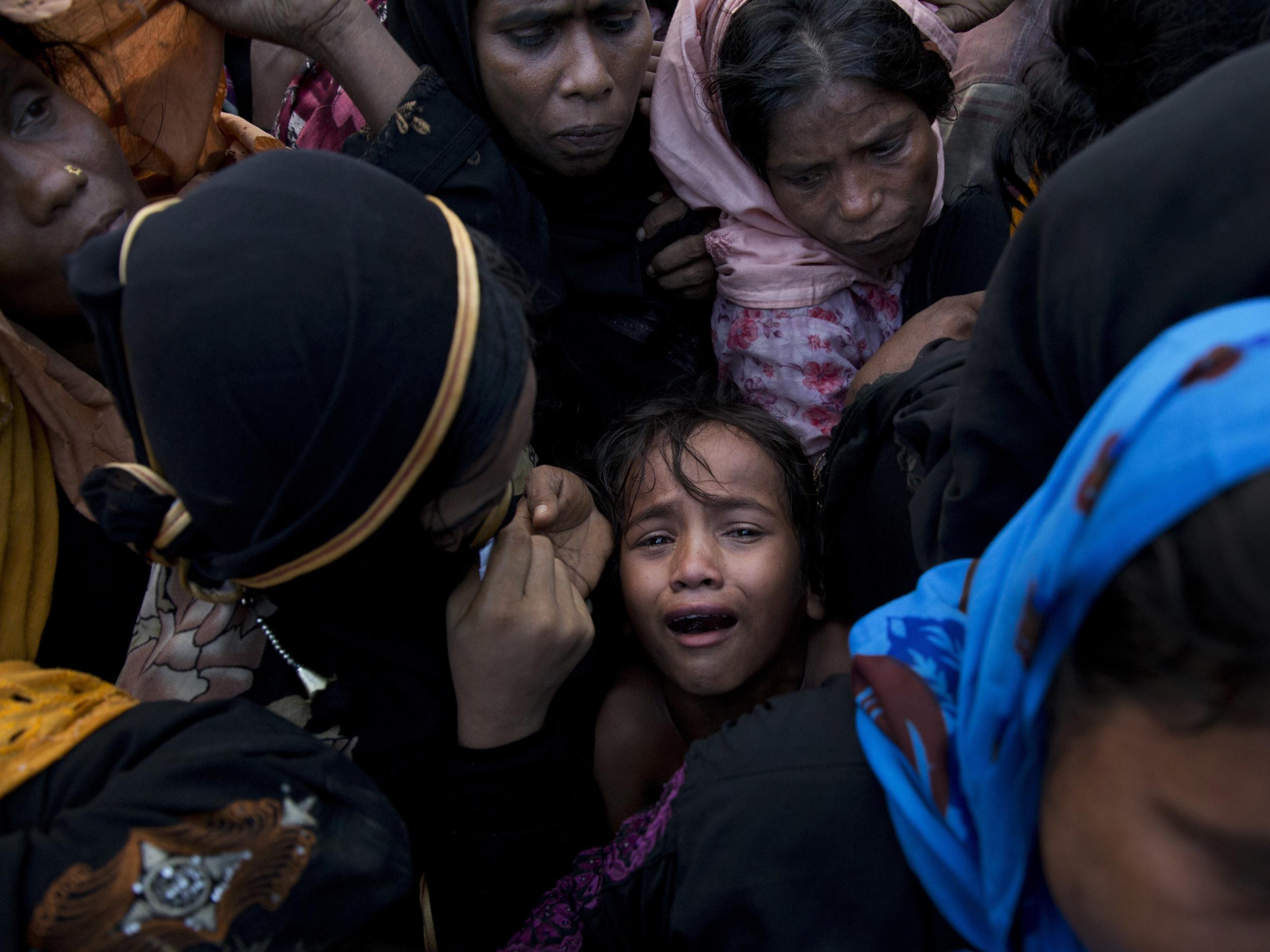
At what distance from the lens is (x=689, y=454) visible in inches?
83.7

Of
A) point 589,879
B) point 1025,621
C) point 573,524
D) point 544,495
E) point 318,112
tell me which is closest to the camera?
point 1025,621

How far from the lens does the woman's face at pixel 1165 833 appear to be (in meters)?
0.67

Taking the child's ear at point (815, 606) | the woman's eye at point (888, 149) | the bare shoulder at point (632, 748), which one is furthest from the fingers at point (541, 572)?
the woman's eye at point (888, 149)

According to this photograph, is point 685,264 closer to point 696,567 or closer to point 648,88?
point 648,88

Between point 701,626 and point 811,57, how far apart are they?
140 centimetres

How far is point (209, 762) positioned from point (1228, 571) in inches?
41.2

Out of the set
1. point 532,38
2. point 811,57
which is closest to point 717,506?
point 811,57

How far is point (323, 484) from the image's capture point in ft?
3.51

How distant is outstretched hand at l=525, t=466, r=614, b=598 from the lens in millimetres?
1755

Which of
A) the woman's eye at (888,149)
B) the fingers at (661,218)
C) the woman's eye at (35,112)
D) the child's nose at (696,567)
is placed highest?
the woman's eye at (35,112)

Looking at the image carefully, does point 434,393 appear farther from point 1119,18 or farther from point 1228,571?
point 1119,18

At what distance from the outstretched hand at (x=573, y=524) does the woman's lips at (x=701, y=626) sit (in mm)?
201

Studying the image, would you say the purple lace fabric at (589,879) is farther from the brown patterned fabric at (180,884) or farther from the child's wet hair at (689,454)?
the child's wet hair at (689,454)

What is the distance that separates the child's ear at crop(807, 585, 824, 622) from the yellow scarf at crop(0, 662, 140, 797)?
140cm
